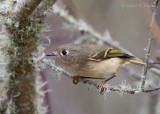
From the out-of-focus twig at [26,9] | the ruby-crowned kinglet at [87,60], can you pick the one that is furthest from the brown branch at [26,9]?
the ruby-crowned kinglet at [87,60]

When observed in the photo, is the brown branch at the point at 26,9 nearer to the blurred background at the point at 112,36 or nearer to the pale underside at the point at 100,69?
the pale underside at the point at 100,69

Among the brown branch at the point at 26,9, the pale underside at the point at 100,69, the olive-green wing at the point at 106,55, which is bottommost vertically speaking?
the pale underside at the point at 100,69

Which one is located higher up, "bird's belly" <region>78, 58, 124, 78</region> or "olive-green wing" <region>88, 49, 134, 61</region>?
"olive-green wing" <region>88, 49, 134, 61</region>

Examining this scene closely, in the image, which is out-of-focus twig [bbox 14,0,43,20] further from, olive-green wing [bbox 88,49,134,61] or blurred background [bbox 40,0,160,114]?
blurred background [bbox 40,0,160,114]

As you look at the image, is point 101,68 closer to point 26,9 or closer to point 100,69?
point 100,69

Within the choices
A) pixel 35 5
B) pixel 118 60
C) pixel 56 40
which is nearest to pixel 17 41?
pixel 35 5

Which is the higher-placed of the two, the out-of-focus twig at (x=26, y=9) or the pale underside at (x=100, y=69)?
the out-of-focus twig at (x=26, y=9)

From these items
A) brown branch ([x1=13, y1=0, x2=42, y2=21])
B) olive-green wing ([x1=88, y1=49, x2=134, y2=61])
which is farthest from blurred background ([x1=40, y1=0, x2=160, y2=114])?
brown branch ([x1=13, y1=0, x2=42, y2=21])

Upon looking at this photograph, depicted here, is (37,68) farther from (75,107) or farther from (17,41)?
(75,107)
